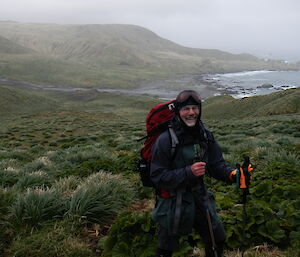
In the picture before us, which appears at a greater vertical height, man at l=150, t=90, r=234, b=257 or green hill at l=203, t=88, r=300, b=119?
man at l=150, t=90, r=234, b=257

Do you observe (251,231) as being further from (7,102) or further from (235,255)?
(7,102)

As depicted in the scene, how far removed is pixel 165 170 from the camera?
2865mm

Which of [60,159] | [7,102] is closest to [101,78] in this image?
[7,102]

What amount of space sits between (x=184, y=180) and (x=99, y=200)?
2369mm

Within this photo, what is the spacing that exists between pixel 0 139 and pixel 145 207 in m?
18.5

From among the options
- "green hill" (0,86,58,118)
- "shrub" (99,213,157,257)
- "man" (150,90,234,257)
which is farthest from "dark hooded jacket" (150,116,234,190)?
"green hill" (0,86,58,118)

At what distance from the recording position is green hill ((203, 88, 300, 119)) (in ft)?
109

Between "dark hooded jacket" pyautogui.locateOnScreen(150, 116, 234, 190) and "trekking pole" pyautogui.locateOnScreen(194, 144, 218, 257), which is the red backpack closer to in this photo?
"dark hooded jacket" pyautogui.locateOnScreen(150, 116, 234, 190)

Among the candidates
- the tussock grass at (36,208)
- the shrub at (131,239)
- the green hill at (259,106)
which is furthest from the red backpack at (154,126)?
the green hill at (259,106)

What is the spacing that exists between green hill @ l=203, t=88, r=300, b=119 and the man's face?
107ft

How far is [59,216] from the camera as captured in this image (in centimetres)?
427

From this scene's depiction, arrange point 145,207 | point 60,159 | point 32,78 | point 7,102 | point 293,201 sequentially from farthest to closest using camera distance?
1. point 32,78
2. point 7,102
3. point 60,159
4. point 145,207
5. point 293,201

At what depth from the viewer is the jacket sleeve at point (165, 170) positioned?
9.10 feet

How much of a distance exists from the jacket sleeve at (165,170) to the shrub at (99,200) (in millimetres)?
1924
